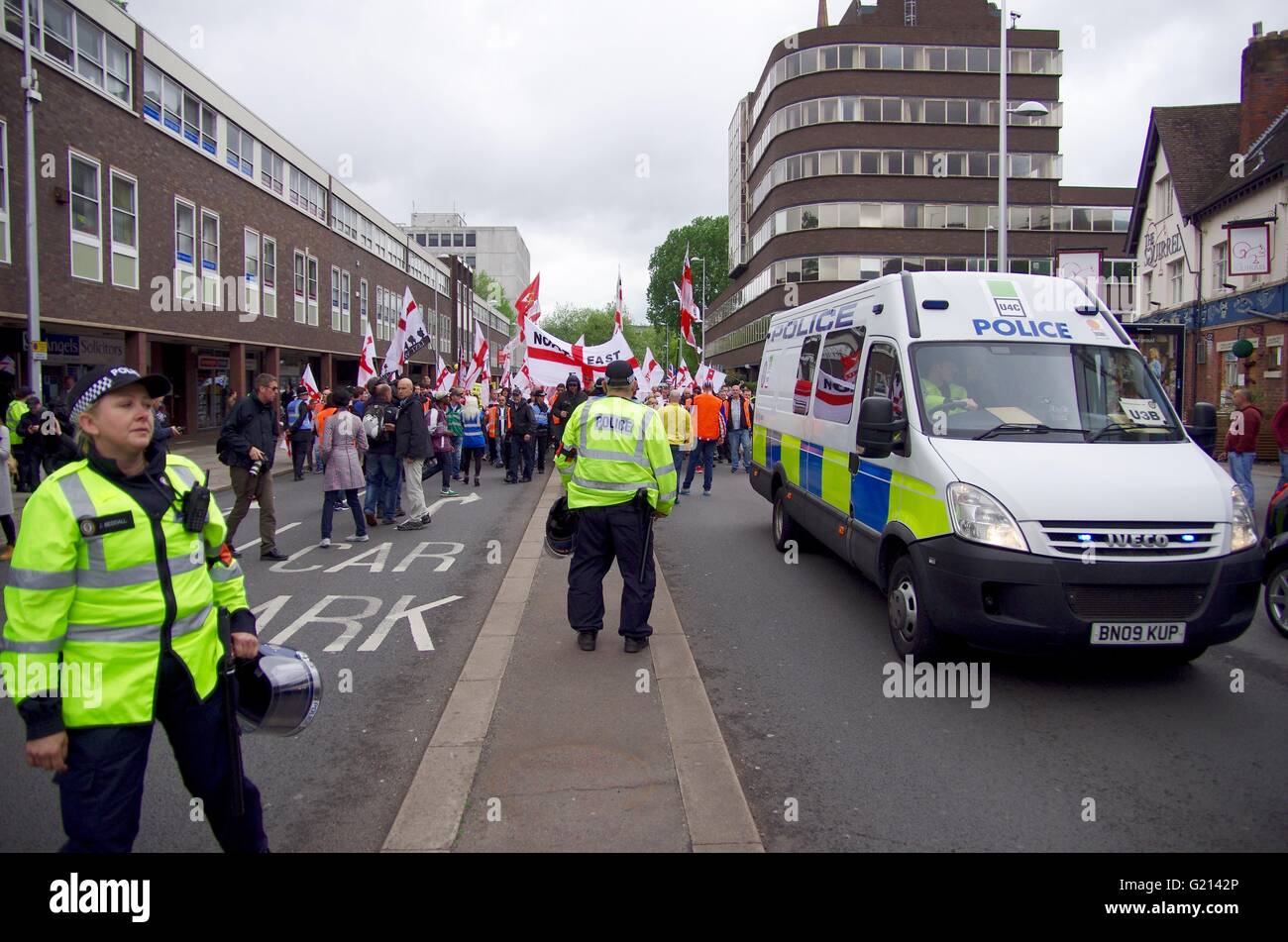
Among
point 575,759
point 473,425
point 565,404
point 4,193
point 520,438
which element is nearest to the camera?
point 575,759

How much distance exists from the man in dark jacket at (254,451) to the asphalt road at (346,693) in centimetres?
44

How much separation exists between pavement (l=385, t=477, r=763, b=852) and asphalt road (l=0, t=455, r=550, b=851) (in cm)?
20

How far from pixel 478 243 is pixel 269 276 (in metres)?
91.4

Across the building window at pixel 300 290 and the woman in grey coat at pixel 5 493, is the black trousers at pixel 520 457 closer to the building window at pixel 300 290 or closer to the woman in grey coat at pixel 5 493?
the woman in grey coat at pixel 5 493

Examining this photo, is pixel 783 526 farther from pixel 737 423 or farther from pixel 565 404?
pixel 737 423

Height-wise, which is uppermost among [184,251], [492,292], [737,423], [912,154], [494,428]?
[492,292]

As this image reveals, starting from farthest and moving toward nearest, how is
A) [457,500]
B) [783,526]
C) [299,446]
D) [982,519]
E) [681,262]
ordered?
Result: [681,262] → [299,446] → [457,500] → [783,526] → [982,519]

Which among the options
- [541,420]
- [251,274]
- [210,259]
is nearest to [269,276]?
[251,274]

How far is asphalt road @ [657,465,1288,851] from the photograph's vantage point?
3.77 m

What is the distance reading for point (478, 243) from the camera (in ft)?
404

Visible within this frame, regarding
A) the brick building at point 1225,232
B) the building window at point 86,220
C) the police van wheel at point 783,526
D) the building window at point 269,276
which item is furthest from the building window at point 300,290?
the police van wheel at point 783,526

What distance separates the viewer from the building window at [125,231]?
23797mm

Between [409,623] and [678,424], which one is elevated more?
[678,424]
